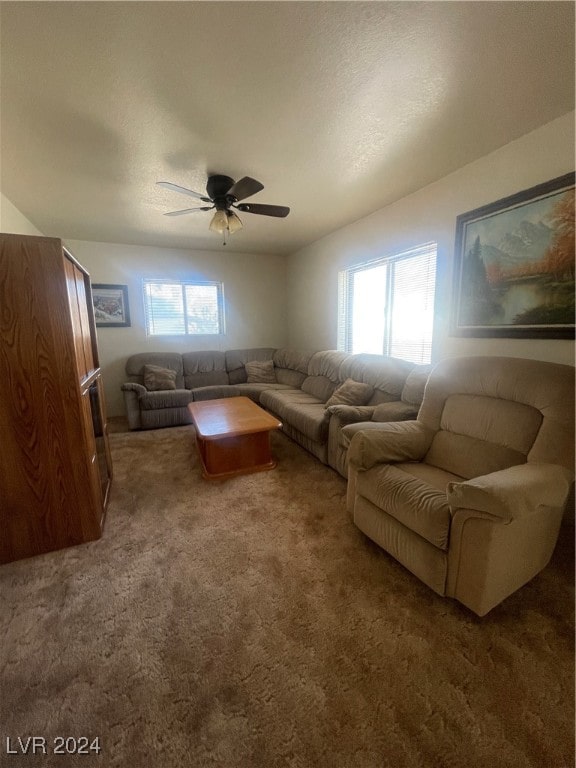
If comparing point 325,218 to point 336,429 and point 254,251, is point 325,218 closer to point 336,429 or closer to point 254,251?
point 254,251

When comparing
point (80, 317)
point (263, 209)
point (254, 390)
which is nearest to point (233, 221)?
point (263, 209)

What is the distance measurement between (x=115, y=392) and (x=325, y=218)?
12.6ft

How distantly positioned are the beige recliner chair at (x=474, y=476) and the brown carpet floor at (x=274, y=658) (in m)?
0.19

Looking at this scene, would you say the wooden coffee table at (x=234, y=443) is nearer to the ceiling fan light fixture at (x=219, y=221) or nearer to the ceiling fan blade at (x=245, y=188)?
the ceiling fan light fixture at (x=219, y=221)

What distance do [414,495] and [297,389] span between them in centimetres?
302

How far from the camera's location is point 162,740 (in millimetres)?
1007

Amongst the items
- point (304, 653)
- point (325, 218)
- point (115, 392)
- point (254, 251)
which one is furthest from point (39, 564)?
point (254, 251)

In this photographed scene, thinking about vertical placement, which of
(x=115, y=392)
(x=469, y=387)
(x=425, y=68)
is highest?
(x=425, y=68)

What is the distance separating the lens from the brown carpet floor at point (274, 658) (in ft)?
3.28

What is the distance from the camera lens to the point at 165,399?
409 centimetres

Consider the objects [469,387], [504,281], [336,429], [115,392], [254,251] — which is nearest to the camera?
[469,387]

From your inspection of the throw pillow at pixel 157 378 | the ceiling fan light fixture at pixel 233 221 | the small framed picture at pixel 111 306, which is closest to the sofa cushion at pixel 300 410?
the throw pillow at pixel 157 378

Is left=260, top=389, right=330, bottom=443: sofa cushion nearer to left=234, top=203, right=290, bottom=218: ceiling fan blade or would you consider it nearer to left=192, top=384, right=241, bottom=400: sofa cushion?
left=192, top=384, right=241, bottom=400: sofa cushion

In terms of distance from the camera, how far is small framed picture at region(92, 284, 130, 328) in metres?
4.39
